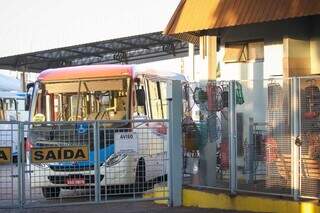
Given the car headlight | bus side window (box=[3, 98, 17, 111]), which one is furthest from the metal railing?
bus side window (box=[3, 98, 17, 111])

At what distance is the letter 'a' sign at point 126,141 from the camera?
1165 centimetres

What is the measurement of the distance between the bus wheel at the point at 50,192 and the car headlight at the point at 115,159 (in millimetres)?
1093

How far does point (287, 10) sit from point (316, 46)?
209 centimetres

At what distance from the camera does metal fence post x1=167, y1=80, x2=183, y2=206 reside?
11656 millimetres

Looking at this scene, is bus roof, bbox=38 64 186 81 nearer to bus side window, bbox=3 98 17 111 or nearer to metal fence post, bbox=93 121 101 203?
metal fence post, bbox=93 121 101 203

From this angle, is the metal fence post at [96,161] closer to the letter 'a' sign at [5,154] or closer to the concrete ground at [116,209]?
the concrete ground at [116,209]

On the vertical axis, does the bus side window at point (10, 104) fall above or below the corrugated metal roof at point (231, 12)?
below

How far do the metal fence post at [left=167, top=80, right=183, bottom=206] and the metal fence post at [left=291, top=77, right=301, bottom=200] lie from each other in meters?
2.28

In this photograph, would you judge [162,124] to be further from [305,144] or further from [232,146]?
[305,144]

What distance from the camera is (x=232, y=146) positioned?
11141 millimetres

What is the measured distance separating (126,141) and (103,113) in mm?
2311

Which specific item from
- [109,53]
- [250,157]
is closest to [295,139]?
[250,157]

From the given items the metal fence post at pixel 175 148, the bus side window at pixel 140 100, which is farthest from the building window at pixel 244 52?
the metal fence post at pixel 175 148

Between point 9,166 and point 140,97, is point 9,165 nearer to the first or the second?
point 9,166
